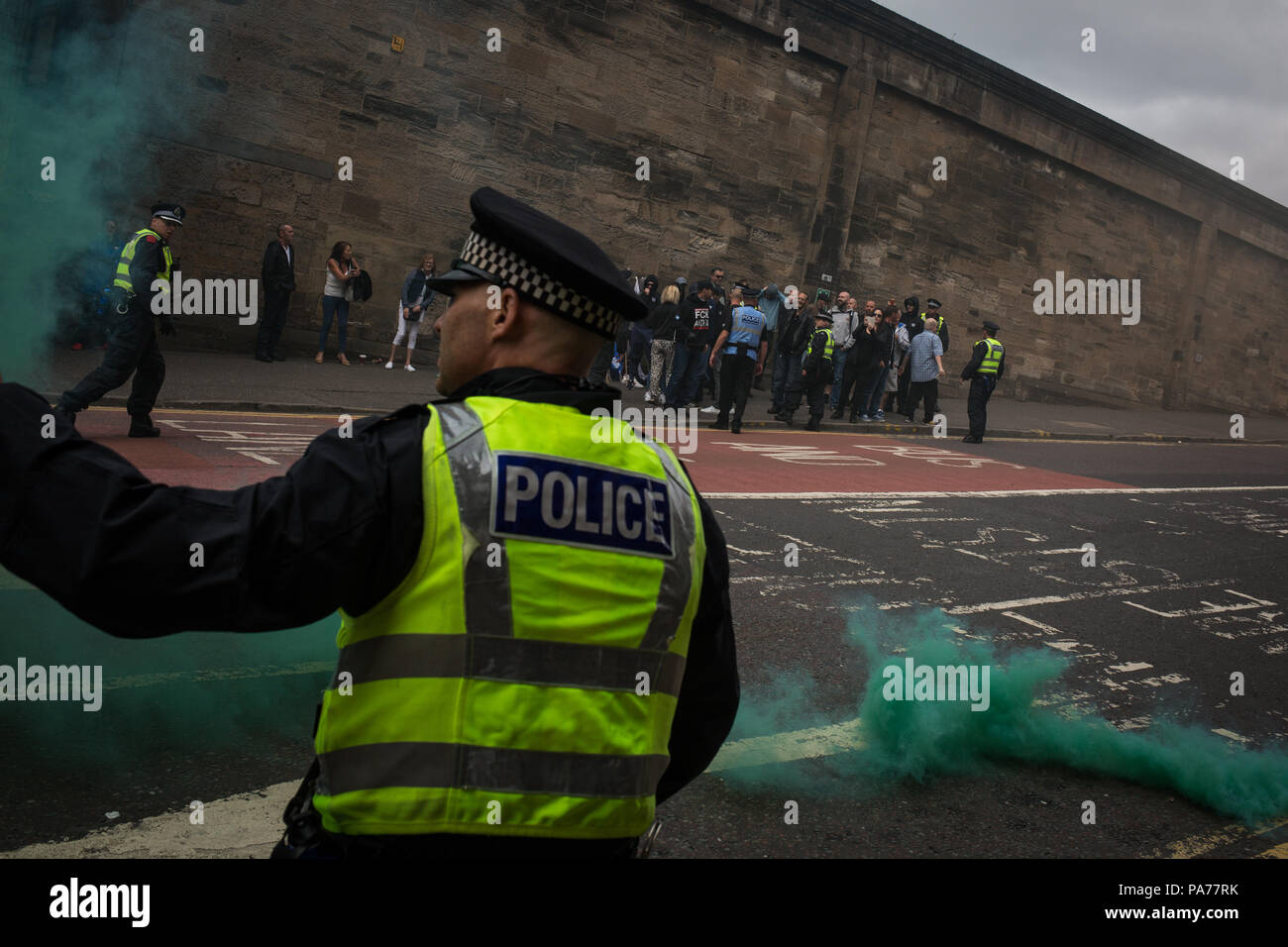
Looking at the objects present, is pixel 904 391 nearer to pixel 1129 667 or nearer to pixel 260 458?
pixel 260 458

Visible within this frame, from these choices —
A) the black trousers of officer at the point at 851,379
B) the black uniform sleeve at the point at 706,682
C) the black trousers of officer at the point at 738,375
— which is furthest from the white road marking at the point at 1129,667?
the black trousers of officer at the point at 851,379

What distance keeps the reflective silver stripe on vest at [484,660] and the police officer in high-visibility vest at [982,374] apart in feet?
54.8

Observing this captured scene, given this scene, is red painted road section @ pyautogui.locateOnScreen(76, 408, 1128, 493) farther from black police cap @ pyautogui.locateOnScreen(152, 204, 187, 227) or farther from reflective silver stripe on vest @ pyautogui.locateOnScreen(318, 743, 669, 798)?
reflective silver stripe on vest @ pyautogui.locateOnScreen(318, 743, 669, 798)

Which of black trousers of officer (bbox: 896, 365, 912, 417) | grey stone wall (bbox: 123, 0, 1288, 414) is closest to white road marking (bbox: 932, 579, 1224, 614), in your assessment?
black trousers of officer (bbox: 896, 365, 912, 417)

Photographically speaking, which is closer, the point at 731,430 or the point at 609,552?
the point at 609,552

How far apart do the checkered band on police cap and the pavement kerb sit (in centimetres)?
890

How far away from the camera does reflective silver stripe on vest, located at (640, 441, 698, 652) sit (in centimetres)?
172

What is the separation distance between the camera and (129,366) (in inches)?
348

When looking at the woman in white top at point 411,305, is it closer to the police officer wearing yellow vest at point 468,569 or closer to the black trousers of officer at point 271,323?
the black trousers of officer at point 271,323

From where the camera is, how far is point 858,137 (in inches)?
926

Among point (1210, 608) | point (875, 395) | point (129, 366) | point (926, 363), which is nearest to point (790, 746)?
point (1210, 608)
